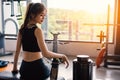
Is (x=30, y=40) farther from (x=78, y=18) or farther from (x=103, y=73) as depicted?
(x=78, y=18)

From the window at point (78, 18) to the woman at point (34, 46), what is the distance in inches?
96.4

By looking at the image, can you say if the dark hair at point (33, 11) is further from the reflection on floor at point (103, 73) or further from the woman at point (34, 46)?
the reflection on floor at point (103, 73)

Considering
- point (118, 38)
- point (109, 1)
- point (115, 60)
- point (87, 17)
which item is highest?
point (109, 1)

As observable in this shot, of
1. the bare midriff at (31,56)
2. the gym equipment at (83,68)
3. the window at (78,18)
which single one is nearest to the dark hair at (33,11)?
the bare midriff at (31,56)

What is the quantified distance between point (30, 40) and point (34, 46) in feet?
0.29

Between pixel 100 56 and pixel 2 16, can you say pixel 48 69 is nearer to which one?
pixel 100 56

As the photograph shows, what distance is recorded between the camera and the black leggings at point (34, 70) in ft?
8.43

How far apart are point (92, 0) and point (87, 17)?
1.31 feet

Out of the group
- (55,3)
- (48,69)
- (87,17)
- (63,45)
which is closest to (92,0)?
(87,17)

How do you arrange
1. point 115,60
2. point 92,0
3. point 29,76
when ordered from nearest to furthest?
point 29,76, point 115,60, point 92,0

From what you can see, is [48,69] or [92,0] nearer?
[48,69]

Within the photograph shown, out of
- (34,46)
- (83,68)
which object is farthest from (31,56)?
(83,68)

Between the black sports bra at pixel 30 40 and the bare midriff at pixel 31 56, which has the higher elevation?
the black sports bra at pixel 30 40

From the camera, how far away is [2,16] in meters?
5.42
